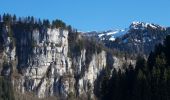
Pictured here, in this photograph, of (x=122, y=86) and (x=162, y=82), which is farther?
(x=122, y=86)

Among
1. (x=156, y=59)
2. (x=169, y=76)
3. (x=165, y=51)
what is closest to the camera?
(x=169, y=76)

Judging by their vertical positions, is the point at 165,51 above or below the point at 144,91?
above

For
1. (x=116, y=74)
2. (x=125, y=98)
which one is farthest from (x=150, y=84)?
(x=116, y=74)

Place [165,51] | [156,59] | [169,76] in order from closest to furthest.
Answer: [169,76], [156,59], [165,51]

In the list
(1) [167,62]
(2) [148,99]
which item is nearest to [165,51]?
(1) [167,62]

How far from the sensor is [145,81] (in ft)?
407

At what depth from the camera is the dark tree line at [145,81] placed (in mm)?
121231

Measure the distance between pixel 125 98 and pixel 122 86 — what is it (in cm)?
376

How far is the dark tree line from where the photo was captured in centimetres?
12123

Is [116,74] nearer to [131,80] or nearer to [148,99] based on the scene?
[131,80]

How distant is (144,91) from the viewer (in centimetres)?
12419

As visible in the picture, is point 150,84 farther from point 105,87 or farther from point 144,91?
point 105,87

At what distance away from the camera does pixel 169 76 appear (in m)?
120

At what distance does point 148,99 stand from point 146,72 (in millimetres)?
7156
